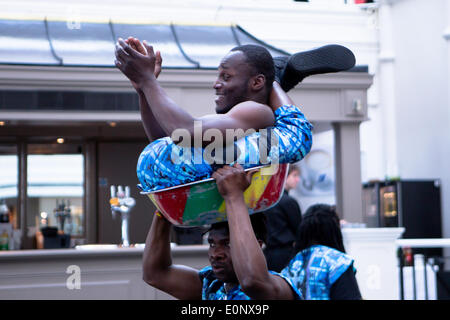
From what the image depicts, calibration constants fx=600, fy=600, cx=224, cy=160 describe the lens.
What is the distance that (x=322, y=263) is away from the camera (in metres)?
2.26

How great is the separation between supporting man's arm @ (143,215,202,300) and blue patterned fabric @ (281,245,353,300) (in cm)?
102

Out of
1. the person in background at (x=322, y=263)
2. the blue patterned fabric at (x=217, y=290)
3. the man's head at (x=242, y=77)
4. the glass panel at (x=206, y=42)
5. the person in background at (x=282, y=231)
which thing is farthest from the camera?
the glass panel at (x=206, y=42)

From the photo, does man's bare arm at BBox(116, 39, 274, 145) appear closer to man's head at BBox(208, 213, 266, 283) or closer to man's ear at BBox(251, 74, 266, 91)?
man's ear at BBox(251, 74, 266, 91)

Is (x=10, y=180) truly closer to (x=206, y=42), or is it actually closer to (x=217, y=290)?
(x=206, y=42)

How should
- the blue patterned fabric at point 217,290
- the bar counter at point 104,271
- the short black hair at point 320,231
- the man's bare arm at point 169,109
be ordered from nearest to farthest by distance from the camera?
the man's bare arm at point 169,109 → the blue patterned fabric at point 217,290 → the short black hair at point 320,231 → the bar counter at point 104,271

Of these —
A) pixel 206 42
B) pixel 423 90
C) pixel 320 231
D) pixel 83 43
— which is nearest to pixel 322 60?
pixel 320 231

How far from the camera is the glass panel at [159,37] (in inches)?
241

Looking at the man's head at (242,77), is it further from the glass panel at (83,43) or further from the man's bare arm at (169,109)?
the glass panel at (83,43)

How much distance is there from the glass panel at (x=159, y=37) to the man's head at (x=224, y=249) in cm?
502

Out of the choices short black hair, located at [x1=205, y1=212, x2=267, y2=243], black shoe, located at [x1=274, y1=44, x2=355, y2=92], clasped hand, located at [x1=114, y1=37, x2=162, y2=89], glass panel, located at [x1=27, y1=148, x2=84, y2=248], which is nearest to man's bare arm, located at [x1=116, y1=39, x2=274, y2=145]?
clasped hand, located at [x1=114, y1=37, x2=162, y2=89]

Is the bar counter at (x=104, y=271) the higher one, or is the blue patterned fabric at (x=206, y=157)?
the blue patterned fabric at (x=206, y=157)

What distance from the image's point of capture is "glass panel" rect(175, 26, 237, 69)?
246 inches

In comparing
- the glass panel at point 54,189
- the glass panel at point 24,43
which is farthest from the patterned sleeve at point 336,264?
the glass panel at point 54,189
